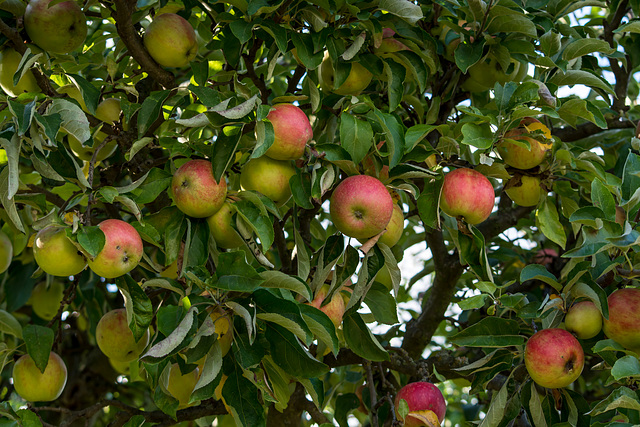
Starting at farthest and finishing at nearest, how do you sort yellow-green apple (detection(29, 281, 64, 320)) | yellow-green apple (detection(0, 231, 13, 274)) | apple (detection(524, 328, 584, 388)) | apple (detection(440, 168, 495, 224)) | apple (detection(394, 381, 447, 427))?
yellow-green apple (detection(29, 281, 64, 320))
yellow-green apple (detection(0, 231, 13, 274))
apple (detection(394, 381, 447, 427))
apple (detection(440, 168, 495, 224))
apple (detection(524, 328, 584, 388))

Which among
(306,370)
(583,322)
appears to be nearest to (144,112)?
(306,370)

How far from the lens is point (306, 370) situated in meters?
1.53

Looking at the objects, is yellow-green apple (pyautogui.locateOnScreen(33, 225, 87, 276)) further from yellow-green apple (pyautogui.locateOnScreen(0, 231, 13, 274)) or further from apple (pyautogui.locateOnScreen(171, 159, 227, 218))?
yellow-green apple (pyautogui.locateOnScreen(0, 231, 13, 274))

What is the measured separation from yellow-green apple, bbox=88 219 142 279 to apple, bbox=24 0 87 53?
0.72 metres

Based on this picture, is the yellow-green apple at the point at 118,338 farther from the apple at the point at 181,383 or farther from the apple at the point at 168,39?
the apple at the point at 168,39

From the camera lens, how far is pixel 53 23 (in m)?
1.95

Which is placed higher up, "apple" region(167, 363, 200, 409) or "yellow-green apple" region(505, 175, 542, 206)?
"yellow-green apple" region(505, 175, 542, 206)

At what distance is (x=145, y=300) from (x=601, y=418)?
4.29 ft

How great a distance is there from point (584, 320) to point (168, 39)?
1410 millimetres

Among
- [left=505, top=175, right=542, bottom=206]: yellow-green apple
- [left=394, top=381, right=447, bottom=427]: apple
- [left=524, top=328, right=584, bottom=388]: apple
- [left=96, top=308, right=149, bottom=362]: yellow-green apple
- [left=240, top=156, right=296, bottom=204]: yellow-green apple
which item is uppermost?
[left=240, top=156, right=296, bottom=204]: yellow-green apple

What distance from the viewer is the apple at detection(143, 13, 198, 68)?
203 centimetres

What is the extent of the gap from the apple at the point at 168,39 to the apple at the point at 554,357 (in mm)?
1311

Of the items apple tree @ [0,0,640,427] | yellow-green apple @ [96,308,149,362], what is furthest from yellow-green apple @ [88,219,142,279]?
yellow-green apple @ [96,308,149,362]

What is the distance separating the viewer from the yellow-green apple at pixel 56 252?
153cm
